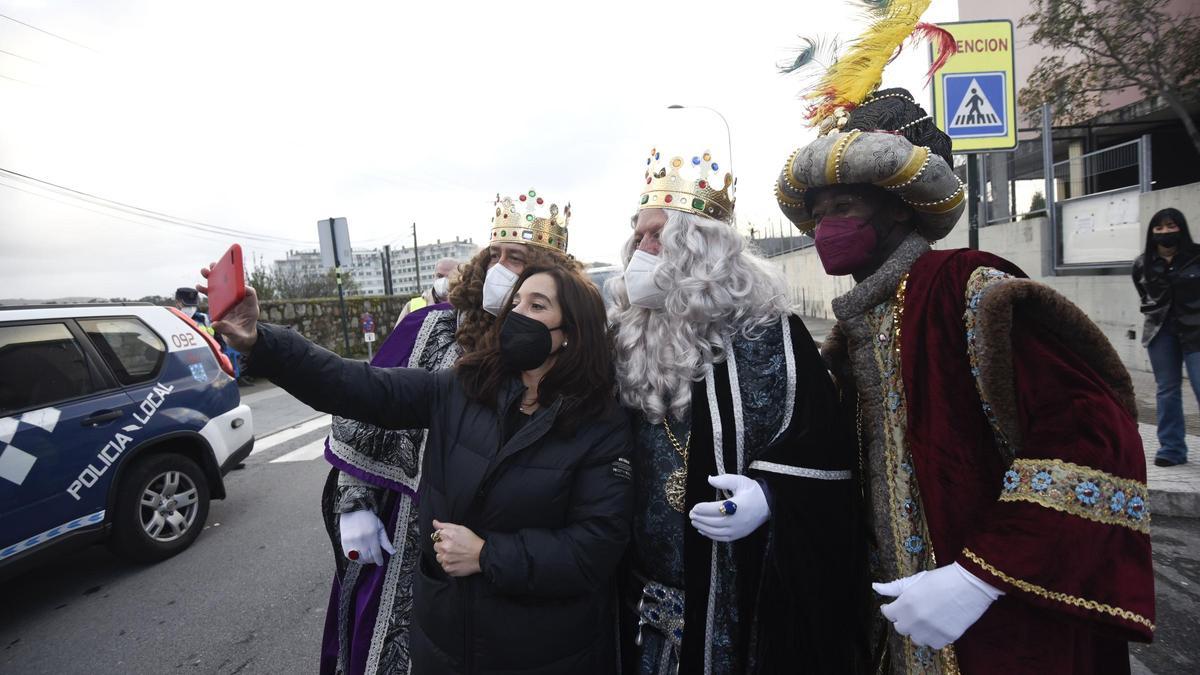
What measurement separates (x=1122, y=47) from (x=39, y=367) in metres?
15.0

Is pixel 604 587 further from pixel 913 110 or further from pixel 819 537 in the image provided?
pixel 913 110

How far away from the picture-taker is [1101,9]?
10367mm

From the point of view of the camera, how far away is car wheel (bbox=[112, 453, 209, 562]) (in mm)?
3963

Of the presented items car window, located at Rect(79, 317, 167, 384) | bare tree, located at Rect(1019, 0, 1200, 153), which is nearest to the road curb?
car window, located at Rect(79, 317, 167, 384)

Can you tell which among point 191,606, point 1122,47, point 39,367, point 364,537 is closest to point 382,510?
point 364,537

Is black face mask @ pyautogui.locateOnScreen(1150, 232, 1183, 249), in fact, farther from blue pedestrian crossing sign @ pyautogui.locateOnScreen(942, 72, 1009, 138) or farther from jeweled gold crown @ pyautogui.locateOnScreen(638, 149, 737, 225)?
jeweled gold crown @ pyautogui.locateOnScreen(638, 149, 737, 225)

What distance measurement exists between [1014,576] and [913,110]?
1.23 m

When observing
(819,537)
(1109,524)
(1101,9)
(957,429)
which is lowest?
(819,537)

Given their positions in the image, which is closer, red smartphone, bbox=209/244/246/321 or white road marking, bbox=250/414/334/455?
red smartphone, bbox=209/244/246/321

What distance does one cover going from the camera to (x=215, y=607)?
3.56 m

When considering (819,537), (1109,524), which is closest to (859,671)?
(819,537)

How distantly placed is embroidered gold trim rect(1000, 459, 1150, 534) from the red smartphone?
1.76 m

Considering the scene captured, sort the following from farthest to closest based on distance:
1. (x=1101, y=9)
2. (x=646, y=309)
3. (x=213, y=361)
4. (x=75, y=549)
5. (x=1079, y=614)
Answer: (x=1101, y=9)
(x=213, y=361)
(x=75, y=549)
(x=646, y=309)
(x=1079, y=614)

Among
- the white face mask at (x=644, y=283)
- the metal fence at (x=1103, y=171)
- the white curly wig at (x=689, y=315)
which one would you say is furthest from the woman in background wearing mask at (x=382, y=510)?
the metal fence at (x=1103, y=171)
